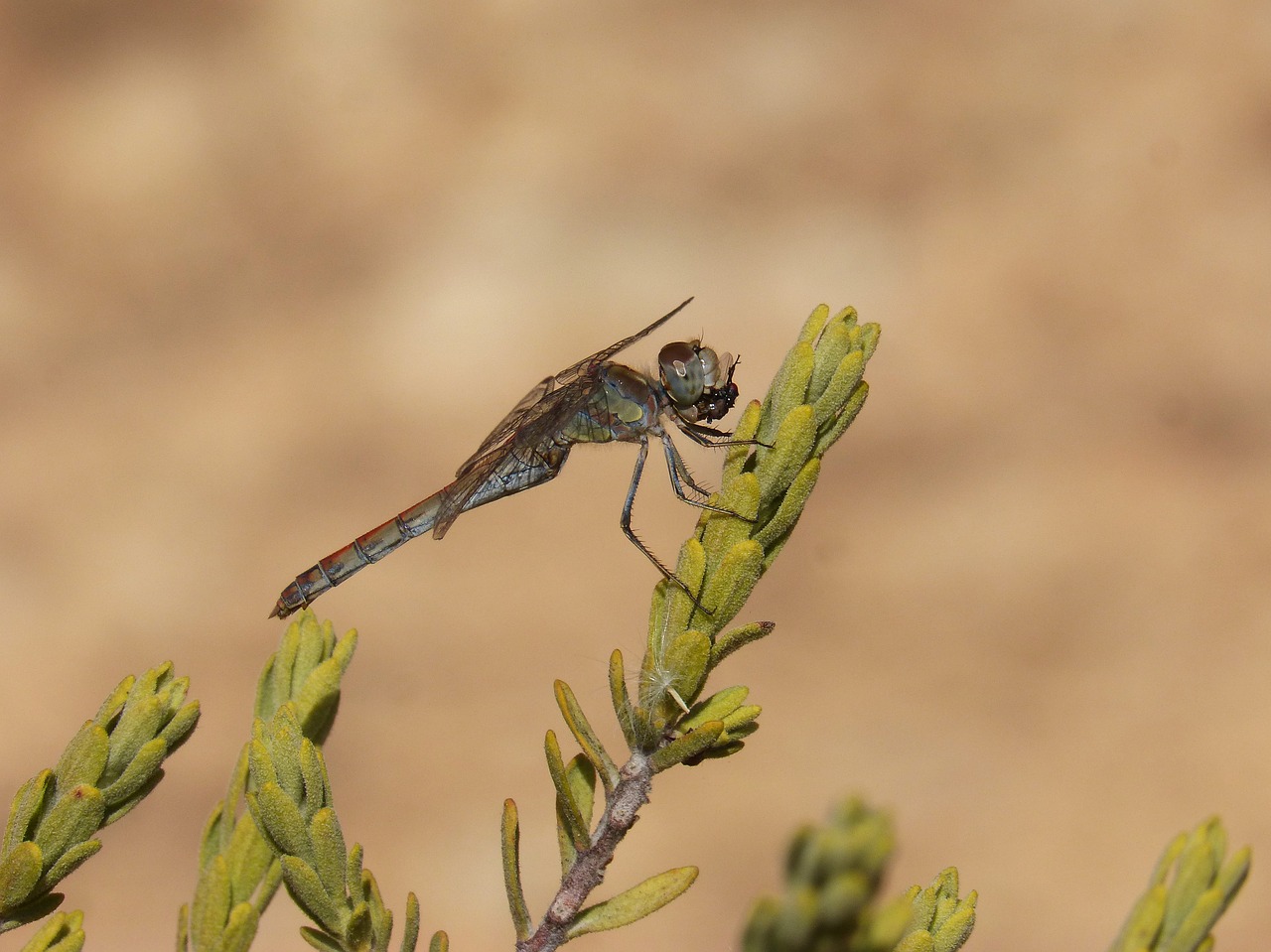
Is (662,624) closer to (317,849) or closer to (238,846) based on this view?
(317,849)

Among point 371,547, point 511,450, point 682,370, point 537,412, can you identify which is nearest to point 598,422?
point 537,412

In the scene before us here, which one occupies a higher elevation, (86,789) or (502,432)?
(502,432)

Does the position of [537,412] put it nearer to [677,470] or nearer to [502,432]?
[502,432]

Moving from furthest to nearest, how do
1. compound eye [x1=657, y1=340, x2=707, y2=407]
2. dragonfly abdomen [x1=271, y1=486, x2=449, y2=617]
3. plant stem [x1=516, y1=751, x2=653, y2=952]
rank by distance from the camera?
dragonfly abdomen [x1=271, y1=486, x2=449, y2=617]
compound eye [x1=657, y1=340, x2=707, y2=407]
plant stem [x1=516, y1=751, x2=653, y2=952]

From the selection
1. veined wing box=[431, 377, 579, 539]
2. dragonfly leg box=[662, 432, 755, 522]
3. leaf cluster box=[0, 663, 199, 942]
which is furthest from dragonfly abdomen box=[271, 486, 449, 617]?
leaf cluster box=[0, 663, 199, 942]

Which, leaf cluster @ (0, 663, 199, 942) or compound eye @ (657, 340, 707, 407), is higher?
compound eye @ (657, 340, 707, 407)

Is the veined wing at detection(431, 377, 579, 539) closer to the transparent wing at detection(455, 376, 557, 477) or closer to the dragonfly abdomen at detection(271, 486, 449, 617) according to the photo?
the transparent wing at detection(455, 376, 557, 477)

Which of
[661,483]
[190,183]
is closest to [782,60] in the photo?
[661,483]
